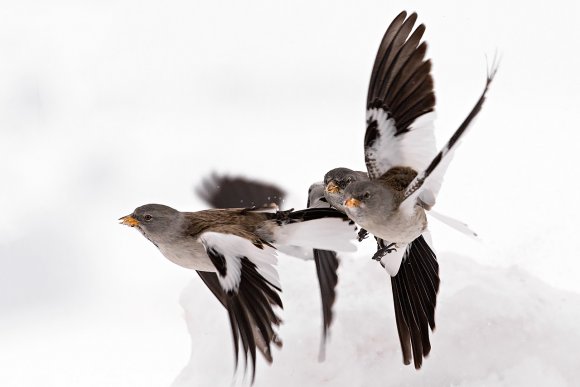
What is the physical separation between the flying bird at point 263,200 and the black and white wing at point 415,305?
168 mm

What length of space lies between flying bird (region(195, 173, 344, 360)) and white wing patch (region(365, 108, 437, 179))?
11.3 inches

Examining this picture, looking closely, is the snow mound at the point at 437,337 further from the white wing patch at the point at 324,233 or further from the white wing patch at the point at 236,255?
the white wing patch at the point at 236,255

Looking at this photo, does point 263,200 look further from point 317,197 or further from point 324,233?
point 324,233

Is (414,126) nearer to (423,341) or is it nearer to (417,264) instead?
(417,264)

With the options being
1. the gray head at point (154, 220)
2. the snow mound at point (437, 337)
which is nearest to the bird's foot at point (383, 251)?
the gray head at point (154, 220)

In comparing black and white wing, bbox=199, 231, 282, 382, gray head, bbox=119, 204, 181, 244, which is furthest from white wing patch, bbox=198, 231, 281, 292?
gray head, bbox=119, 204, 181, 244

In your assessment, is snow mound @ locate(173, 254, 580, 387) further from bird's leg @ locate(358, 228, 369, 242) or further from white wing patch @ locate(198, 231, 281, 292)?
white wing patch @ locate(198, 231, 281, 292)

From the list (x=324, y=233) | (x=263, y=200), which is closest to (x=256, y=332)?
(x=324, y=233)

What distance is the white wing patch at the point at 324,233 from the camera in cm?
160

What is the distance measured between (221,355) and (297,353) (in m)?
0.26

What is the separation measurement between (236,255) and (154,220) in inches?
8.1

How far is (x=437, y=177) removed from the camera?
151cm

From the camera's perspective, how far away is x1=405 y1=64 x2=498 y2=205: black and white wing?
1.32 metres

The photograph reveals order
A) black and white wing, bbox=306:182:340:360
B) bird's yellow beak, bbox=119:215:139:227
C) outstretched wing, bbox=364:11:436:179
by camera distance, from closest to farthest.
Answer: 1. bird's yellow beak, bbox=119:215:139:227
2. outstretched wing, bbox=364:11:436:179
3. black and white wing, bbox=306:182:340:360
